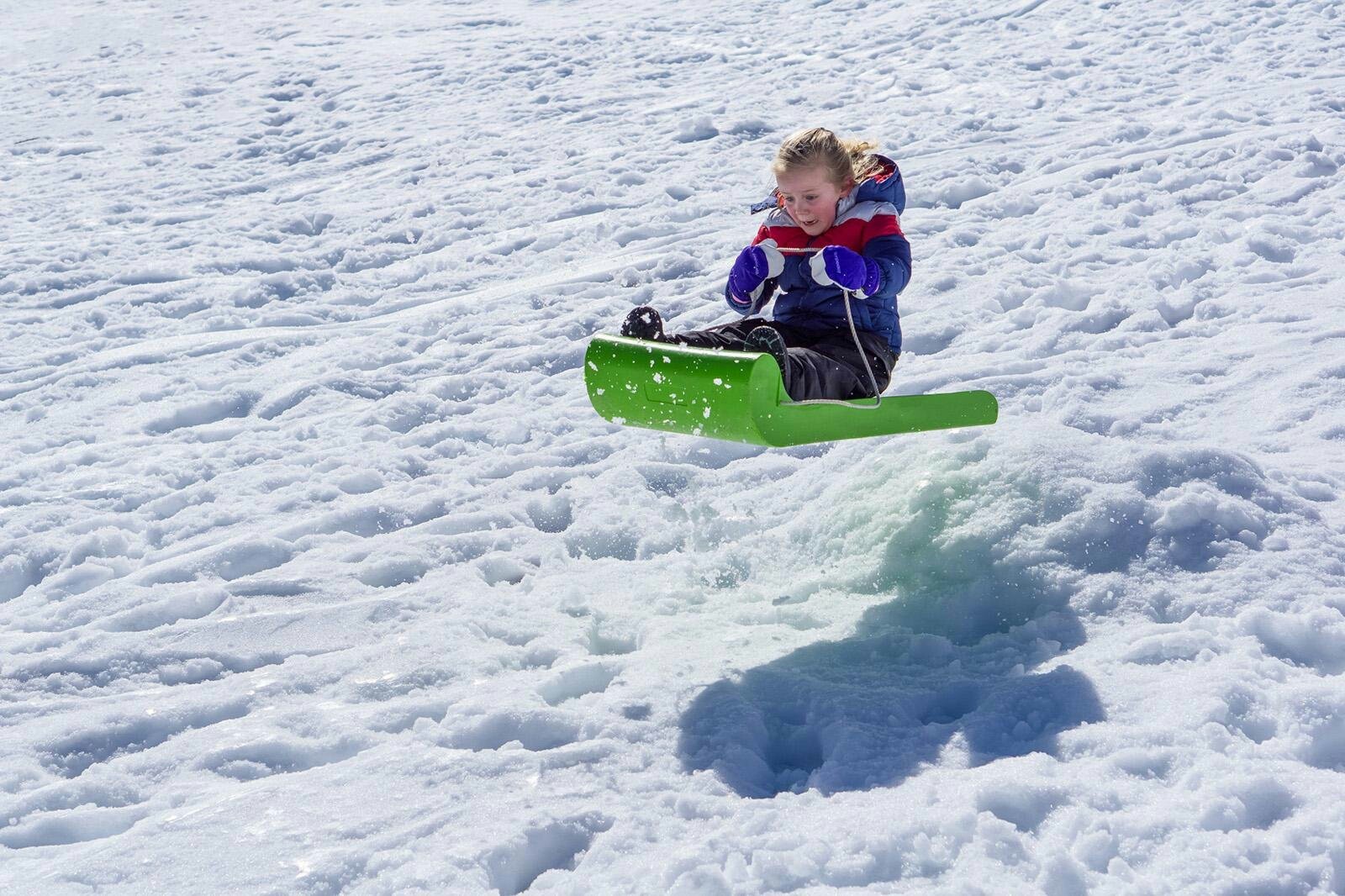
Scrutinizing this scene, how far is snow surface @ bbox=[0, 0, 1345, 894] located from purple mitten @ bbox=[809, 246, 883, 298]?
804 mm

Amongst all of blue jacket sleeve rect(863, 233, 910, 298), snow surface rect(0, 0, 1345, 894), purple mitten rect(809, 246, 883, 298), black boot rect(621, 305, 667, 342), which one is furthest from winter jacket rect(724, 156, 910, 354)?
snow surface rect(0, 0, 1345, 894)

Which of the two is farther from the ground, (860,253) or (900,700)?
(860,253)

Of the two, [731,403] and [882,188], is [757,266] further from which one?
[731,403]

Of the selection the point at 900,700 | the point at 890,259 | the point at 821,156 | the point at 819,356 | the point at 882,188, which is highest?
the point at 821,156

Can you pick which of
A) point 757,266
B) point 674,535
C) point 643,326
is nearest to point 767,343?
point 643,326

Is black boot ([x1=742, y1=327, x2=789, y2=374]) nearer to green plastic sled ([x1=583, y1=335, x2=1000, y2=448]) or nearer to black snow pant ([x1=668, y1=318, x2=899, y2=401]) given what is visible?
black snow pant ([x1=668, y1=318, x2=899, y2=401])

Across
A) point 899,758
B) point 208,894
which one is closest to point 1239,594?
point 899,758

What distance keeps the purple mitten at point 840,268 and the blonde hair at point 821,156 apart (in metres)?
0.37

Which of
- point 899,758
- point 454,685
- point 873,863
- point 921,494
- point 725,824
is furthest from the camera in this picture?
point 921,494

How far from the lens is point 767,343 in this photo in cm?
366

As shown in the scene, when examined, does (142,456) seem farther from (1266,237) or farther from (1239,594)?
(1266,237)

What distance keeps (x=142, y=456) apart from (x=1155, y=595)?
4514 mm

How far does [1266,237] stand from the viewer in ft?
21.9

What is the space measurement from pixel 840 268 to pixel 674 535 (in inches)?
51.5
